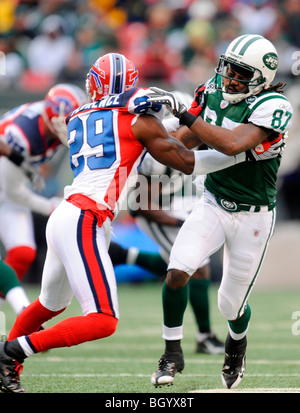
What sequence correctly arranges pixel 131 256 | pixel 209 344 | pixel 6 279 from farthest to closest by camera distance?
1. pixel 131 256
2. pixel 209 344
3. pixel 6 279

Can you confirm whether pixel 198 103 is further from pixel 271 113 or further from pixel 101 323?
pixel 101 323

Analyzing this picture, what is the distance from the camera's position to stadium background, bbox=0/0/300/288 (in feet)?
31.3

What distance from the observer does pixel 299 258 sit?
9453mm

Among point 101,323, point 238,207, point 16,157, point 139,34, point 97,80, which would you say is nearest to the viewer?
point 101,323

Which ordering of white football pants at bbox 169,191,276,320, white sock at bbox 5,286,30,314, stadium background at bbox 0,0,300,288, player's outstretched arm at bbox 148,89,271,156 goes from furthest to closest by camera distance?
stadium background at bbox 0,0,300,288 < white sock at bbox 5,286,30,314 < white football pants at bbox 169,191,276,320 < player's outstretched arm at bbox 148,89,271,156

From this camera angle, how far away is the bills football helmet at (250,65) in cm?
394

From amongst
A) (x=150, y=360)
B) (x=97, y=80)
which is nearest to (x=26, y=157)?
(x=150, y=360)

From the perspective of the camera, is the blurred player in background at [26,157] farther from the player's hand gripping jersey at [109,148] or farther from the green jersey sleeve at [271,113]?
the green jersey sleeve at [271,113]

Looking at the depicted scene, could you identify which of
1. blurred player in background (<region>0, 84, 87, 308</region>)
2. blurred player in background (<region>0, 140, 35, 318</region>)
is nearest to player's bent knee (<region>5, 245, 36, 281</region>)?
blurred player in background (<region>0, 84, 87, 308</region>)

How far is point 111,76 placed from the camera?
3.90 m

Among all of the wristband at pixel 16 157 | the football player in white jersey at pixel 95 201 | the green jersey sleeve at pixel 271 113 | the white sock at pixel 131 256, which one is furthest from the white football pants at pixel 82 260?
the white sock at pixel 131 256

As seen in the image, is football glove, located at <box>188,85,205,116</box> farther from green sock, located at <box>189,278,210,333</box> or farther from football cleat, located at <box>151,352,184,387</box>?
green sock, located at <box>189,278,210,333</box>

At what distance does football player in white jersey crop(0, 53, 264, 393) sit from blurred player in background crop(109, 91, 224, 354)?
155 cm

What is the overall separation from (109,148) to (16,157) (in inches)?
81.8
